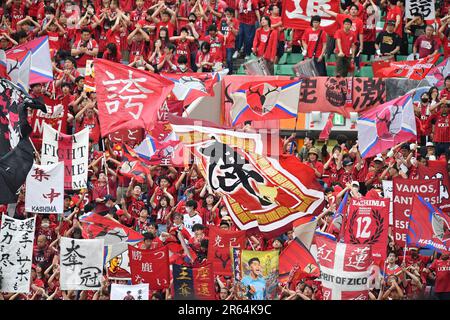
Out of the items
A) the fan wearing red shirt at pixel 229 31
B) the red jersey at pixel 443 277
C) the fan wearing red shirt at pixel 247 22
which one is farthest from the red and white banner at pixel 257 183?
the fan wearing red shirt at pixel 247 22

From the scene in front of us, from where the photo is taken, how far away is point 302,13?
2652cm

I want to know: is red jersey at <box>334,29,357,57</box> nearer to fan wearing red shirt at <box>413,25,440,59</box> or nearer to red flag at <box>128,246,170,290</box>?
fan wearing red shirt at <box>413,25,440,59</box>

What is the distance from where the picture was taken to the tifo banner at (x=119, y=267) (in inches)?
853

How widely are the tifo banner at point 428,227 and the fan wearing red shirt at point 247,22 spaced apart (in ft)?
21.9

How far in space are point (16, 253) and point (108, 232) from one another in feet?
4.73

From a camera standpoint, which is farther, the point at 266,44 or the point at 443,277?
the point at 266,44

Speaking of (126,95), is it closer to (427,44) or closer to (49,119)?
(49,119)

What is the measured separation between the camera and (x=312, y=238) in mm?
20578

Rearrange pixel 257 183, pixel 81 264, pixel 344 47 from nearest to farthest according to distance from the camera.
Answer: pixel 257 183, pixel 81 264, pixel 344 47

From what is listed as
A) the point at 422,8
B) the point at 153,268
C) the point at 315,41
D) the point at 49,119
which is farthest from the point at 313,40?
the point at 153,268

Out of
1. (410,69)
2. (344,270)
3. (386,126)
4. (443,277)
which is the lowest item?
(443,277)

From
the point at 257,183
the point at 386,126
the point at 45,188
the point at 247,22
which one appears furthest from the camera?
the point at 247,22

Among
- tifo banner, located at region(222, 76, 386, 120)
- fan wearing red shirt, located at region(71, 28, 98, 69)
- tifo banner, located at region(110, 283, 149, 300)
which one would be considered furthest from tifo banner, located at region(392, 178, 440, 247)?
fan wearing red shirt, located at region(71, 28, 98, 69)
